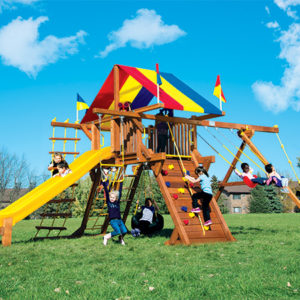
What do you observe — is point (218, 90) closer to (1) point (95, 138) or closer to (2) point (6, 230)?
(1) point (95, 138)

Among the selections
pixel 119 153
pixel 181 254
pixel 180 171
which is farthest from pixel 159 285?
pixel 119 153

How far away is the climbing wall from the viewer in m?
10.6

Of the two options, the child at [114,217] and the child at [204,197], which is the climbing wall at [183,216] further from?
the child at [114,217]

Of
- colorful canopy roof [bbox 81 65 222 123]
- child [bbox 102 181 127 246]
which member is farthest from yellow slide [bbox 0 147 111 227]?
colorful canopy roof [bbox 81 65 222 123]

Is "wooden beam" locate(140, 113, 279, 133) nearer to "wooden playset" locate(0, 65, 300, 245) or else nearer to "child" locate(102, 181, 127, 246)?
"wooden playset" locate(0, 65, 300, 245)

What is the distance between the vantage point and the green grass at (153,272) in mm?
5430

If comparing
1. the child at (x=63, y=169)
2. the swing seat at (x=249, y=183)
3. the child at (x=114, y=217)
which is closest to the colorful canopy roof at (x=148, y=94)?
the swing seat at (x=249, y=183)

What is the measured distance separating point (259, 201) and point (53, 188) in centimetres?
4709

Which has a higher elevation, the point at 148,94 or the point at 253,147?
the point at 148,94

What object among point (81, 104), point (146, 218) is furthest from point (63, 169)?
point (81, 104)

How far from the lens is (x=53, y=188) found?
11867 millimetres

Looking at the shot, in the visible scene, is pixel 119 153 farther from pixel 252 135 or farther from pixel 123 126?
pixel 252 135

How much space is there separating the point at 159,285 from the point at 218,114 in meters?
9.14

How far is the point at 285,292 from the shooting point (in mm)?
5352
